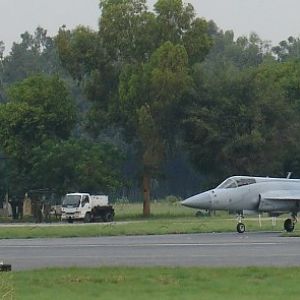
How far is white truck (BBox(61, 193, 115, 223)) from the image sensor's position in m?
63.8

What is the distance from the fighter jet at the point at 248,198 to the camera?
142ft

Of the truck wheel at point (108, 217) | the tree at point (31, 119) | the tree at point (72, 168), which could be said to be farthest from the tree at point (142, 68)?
the truck wheel at point (108, 217)

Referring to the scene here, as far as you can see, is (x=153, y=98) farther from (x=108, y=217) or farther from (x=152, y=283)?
(x=152, y=283)

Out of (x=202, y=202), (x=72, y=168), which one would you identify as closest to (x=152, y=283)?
(x=202, y=202)

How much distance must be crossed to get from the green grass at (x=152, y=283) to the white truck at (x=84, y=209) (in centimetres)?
4284

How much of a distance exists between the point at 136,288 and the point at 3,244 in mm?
16921

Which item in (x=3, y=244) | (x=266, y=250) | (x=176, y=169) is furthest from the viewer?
(x=176, y=169)

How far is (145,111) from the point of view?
7162 centimetres

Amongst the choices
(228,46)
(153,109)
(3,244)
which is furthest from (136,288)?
(228,46)

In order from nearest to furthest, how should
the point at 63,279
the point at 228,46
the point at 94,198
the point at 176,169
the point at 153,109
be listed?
the point at 63,279 < the point at 94,198 < the point at 153,109 < the point at 176,169 < the point at 228,46

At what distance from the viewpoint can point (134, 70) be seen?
73.5 m

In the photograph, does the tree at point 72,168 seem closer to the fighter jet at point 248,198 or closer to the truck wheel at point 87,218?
the truck wheel at point 87,218

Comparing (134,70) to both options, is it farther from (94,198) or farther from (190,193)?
(190,193)

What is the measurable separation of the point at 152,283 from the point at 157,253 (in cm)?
866
